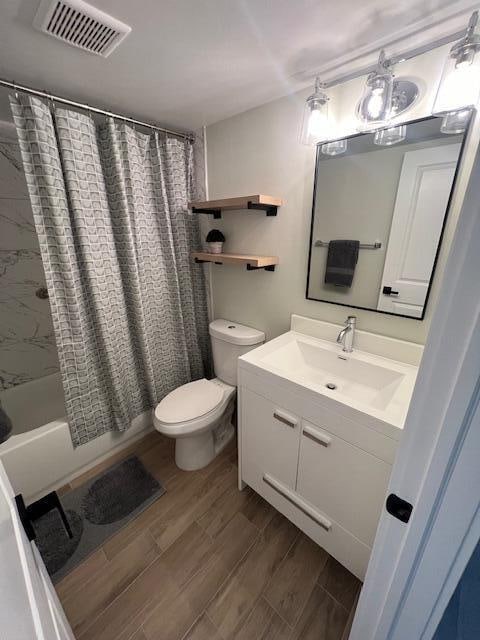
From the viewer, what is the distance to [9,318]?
1.86m

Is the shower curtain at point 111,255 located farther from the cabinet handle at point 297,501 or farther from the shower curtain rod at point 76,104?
the cabinet handle at point 297,501

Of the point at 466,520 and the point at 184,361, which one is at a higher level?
the point at 466,520

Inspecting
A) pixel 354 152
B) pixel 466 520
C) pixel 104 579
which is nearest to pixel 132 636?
pixel 104 579

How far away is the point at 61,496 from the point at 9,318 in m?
1.24

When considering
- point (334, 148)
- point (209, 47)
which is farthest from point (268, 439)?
point (209, 47)

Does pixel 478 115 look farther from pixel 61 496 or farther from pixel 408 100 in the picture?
pixel 61 496

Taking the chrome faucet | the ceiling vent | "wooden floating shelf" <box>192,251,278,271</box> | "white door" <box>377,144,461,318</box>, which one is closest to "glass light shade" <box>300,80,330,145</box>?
"white door" <box>377,144,461,318</box>

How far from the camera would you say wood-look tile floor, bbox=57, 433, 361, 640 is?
1.02 metres

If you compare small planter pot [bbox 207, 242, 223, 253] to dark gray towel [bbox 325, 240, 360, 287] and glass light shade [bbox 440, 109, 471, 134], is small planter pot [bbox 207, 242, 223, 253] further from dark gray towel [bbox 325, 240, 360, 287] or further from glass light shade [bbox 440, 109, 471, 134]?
glass light shade [bbox 440, 109, 471, 134]

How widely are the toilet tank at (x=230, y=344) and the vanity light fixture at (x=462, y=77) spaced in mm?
1296

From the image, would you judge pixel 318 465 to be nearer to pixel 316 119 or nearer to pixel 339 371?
pixel 339 371

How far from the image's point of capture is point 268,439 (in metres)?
1.25

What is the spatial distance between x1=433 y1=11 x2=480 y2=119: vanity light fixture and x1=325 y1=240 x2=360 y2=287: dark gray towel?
1.75 ft

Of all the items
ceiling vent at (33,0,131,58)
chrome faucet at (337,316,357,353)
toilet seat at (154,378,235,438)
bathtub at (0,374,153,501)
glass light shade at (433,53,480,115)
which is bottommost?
bathtub at (0,374,153,501)
